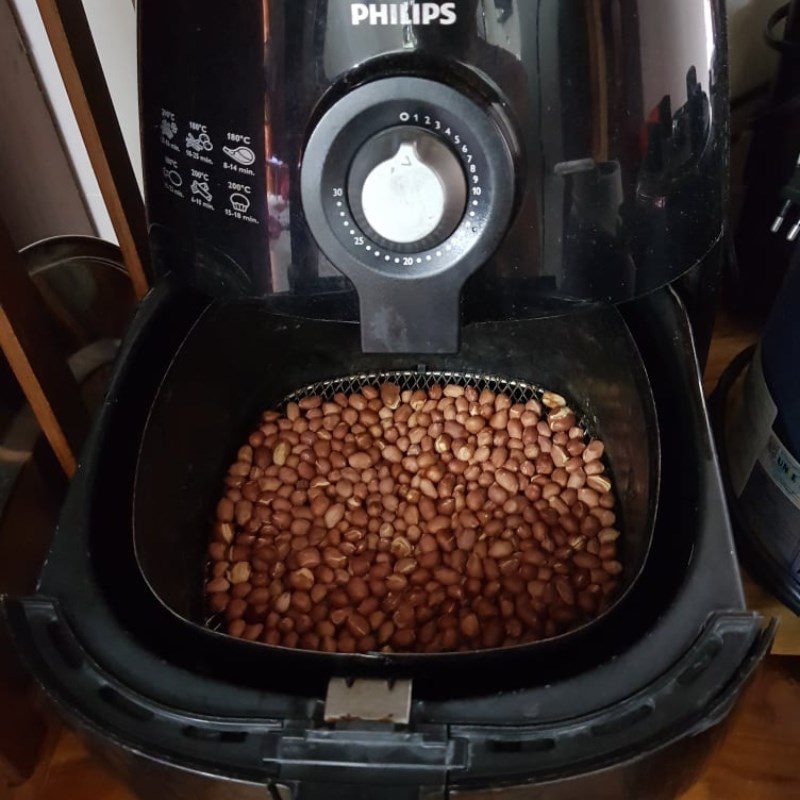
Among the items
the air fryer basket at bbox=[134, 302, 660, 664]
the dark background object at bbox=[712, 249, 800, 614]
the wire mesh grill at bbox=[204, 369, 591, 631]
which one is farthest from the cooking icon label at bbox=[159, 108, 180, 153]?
the dark background object at bbox=[712, 249, 800, 614]

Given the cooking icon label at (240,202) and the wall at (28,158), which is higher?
the cooking icon label at (240,202)

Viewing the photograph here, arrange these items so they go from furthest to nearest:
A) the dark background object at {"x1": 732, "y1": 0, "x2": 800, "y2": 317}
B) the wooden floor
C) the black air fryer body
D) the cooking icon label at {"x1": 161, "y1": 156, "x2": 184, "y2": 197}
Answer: the dark background object at {"x1": 732, "y1": 0, "x2": 800, "y2": 317} < the wooden floor < the cooking icon label at {"x1": 161, "y1": 156, "x2": 184, "y2": 197} < the black air fryer body

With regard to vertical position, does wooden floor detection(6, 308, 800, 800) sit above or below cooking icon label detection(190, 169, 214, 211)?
below

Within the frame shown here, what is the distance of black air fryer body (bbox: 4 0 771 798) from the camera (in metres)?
0.37

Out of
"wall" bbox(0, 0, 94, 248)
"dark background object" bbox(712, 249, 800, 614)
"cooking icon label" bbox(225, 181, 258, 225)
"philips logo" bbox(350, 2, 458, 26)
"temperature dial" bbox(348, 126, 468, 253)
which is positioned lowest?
"dark background object" bbox(712, 249, 800, 614)

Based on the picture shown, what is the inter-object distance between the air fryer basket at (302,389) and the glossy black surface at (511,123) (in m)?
0.07

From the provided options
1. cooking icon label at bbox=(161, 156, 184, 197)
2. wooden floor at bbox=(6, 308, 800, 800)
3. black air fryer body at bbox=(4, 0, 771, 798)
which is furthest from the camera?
wooden floor at bbox=(6, 308, 800, 800)

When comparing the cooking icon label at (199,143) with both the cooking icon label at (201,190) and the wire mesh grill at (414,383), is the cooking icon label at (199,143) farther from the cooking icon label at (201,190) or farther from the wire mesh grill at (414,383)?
the wire mesh grill at (414,383)

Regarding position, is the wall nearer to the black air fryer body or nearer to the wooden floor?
the black air fryer body

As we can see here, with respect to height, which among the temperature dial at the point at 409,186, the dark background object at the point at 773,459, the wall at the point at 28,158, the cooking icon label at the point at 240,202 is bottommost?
the dark background object at the point at 773,459

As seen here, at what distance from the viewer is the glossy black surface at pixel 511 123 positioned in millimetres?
406

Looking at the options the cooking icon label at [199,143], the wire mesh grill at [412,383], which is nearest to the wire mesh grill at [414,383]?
the wire mesh grill at [412,383]

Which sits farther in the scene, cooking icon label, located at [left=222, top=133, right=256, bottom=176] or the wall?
the wall

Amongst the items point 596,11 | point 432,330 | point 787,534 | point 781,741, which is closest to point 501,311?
point 432,330
